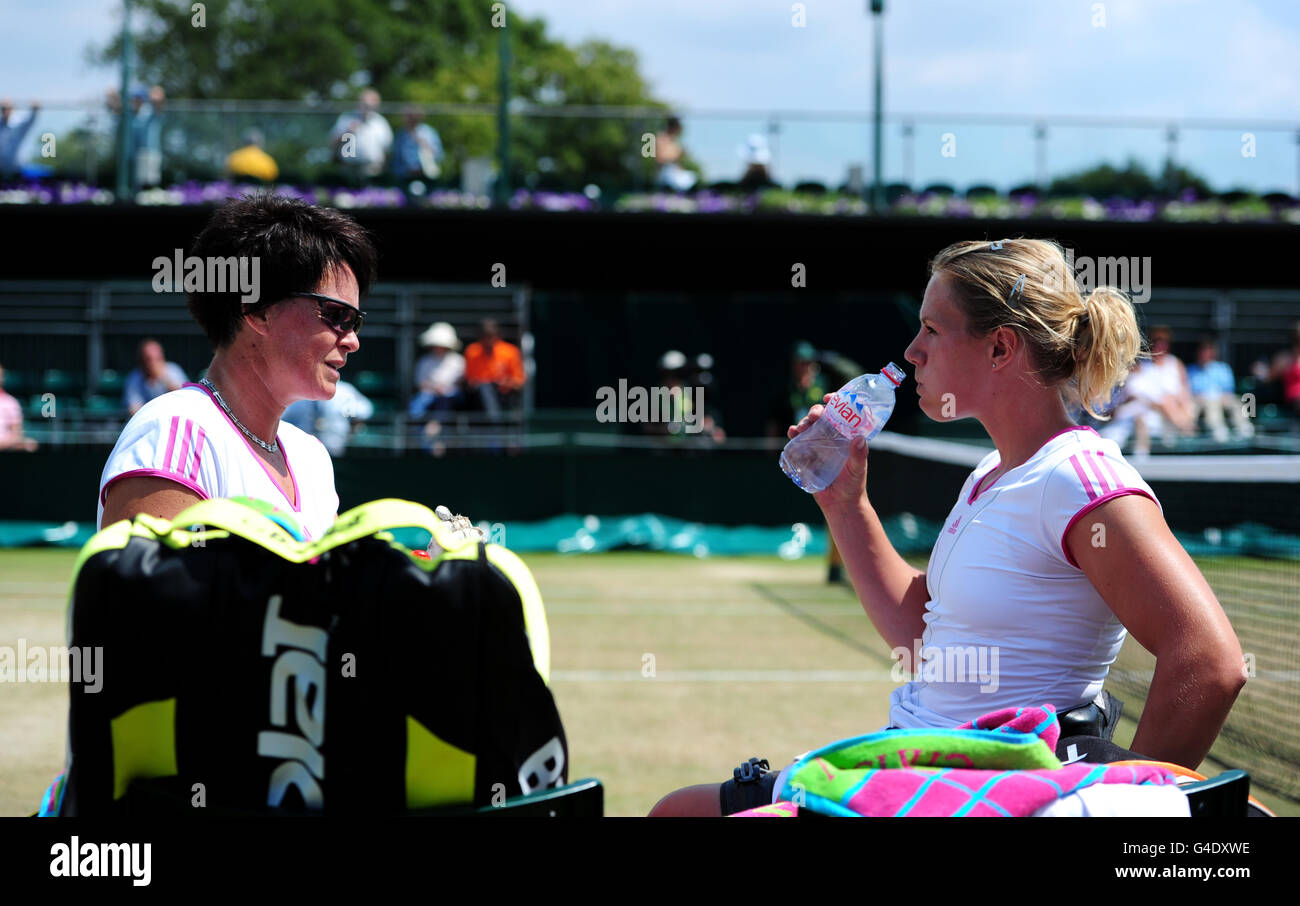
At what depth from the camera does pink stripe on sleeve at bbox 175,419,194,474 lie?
2324 mm

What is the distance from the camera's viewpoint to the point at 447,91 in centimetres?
5572

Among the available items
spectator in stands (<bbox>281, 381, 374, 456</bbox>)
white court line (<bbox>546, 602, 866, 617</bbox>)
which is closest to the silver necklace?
white court line (<bbox>546, 602, 866, 617</bbox>)

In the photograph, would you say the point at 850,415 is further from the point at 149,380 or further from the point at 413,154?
the point at 413,154

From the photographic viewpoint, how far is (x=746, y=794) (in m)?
2.40

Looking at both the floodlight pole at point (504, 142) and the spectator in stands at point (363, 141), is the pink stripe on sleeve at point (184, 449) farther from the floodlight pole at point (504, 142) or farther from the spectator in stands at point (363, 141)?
the spectator in stands at point (363, 141)

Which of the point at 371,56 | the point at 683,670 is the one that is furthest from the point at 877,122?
the point at 371,56

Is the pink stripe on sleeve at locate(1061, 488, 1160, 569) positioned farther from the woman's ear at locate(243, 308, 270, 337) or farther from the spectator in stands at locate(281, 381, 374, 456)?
the spectator in stands at locate(281, 381, 374, 456)

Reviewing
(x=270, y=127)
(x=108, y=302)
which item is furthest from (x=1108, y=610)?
(x=108, y=302)

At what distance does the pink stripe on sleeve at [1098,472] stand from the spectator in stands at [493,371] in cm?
1441

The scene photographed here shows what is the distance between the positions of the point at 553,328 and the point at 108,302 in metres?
7.69

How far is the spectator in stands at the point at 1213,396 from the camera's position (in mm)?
17219

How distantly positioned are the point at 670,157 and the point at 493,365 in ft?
16.7

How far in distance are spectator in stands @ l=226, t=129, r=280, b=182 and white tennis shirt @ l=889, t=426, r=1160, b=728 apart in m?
18.8

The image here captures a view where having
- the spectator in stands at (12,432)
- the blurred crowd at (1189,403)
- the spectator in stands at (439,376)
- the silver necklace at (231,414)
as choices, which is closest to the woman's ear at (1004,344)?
the silver necklace at (231,414)
